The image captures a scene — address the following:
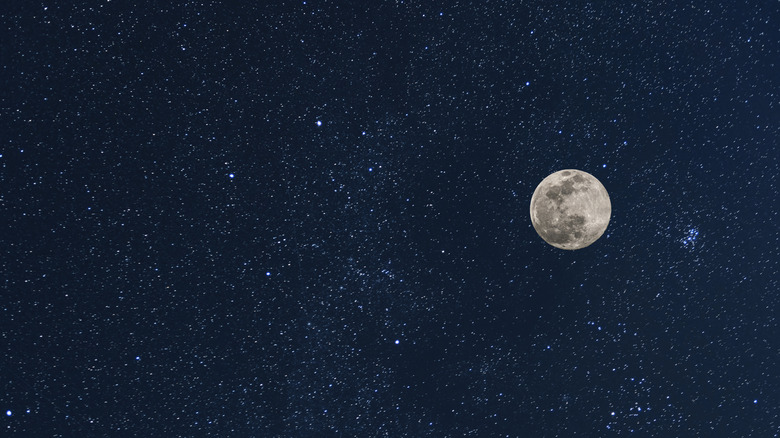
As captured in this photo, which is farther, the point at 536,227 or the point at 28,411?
the point at 536,227

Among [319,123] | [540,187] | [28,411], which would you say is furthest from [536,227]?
[28,411]

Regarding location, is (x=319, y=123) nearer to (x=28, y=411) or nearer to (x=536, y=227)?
(x=536, y=227)

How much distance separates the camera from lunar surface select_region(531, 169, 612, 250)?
108 inches

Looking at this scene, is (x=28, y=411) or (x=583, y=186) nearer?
(x=28, y=411)

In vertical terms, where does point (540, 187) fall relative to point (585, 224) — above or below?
above

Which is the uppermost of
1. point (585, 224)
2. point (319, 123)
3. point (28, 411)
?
point (319, 123)

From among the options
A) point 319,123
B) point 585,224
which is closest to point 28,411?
point 319,123

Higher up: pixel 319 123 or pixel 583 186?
pixel 319 123

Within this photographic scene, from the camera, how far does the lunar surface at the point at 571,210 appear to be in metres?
2.74

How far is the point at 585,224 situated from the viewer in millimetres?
2738

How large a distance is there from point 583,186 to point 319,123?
155cm

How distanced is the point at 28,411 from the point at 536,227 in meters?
3.00

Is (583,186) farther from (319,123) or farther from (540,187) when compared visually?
(319,123)

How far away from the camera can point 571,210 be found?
9.00ft
